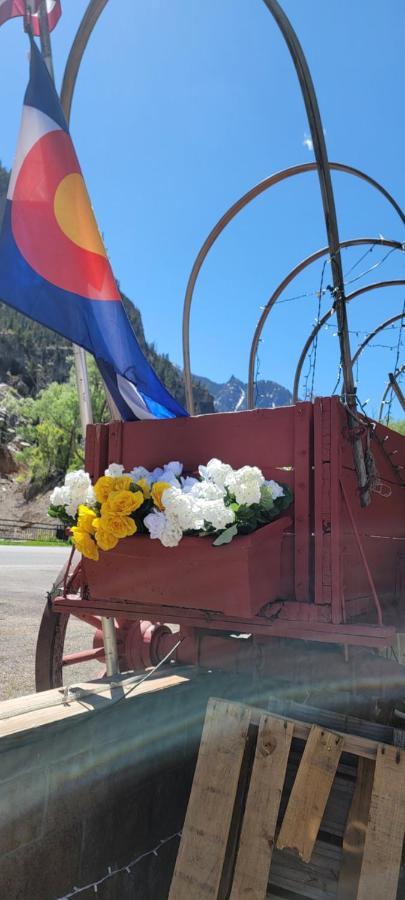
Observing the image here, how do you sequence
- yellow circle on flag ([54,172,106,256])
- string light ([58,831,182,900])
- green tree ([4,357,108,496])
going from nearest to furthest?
string light ([58,831,182,900])
yellow circle on flag ([54,172,106,256])
green tree ([4,357,108,496])

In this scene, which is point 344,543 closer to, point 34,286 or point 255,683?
point 255,683

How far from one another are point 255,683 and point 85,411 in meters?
1.71

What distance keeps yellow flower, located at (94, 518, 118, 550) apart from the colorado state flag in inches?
42.1

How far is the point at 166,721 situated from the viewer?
8.75ft

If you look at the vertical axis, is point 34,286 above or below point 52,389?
below

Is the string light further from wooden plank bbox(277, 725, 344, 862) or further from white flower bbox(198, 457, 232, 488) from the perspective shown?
white flower bbox(198, 457, 232, 488)

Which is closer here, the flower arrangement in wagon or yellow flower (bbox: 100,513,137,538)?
the flower arrangement in wagon

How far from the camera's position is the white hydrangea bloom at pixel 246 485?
7.47ft

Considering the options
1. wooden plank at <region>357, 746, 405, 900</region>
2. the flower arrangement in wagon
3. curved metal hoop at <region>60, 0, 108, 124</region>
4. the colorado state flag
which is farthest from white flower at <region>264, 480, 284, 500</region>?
curved metal hoop at <region>60, 0, 108, 124</region>

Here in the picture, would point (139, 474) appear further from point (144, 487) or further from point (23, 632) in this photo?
point (23, 632)

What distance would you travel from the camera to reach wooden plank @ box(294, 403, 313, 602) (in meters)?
2.42

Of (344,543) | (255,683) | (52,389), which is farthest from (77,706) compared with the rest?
(52,389)

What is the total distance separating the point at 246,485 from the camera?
7.48ft

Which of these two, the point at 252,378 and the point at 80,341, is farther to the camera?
the point at 252,378
